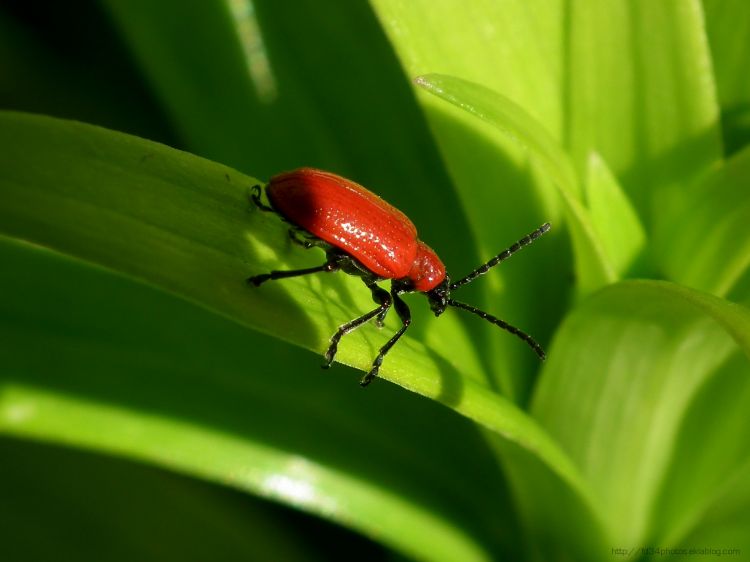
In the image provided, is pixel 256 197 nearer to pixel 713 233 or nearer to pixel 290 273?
pixel 290 273

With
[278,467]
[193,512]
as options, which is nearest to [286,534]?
[193,512]

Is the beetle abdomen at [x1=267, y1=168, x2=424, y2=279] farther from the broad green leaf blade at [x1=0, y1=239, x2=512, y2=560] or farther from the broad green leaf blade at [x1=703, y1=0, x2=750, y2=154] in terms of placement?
the broad green leaf blade at [x1=703, y1=0, x2=750, y2=154]

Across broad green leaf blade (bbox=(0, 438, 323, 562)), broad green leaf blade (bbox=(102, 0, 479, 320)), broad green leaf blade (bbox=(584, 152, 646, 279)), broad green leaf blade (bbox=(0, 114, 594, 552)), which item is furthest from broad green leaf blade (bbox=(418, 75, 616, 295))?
broad green leaf blade (bbox=(0, 438, 323, 562))

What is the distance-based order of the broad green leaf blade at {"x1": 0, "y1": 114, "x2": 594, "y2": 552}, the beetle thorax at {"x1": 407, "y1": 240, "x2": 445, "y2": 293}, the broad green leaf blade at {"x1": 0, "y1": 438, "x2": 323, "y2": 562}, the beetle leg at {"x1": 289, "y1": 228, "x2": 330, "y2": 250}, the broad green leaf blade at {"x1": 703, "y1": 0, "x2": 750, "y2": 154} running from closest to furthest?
the broad green leaf blade at {"x1": 0, "y1": 114, "x2": 594, "y2": 552}
the beetle leg at {"x1": 289, "y1": 228, "x2": 330, "y2": 250}
the broad green leaf blade at {"x1": 703, "y1": 0, "x2": 750, "y2": 154}
the beetle thorax at {"x1": 407, "y1": 240, "x2": 445, "y2": 293}
the broad green leaf blade at {"x1": 0, "y1": 438, "x2": 323, "y2": 562}

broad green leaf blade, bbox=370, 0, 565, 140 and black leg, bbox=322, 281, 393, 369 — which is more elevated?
broad green leaf blade, bbox=370, 0, 565, 140

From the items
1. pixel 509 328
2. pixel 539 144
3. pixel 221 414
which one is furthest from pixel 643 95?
pixel 221 414

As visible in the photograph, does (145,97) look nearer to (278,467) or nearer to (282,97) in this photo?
(282,97)

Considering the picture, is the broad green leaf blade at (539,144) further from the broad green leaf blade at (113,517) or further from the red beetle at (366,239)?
the broad green leaf blade at (113,517)
